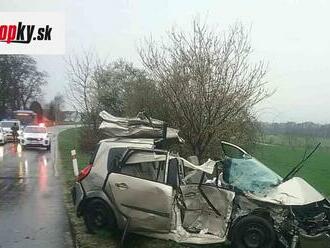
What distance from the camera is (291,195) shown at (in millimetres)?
7418

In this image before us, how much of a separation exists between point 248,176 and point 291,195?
35.7 inches

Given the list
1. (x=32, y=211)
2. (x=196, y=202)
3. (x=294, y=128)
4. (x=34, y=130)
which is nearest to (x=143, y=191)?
(x=196, y=202)

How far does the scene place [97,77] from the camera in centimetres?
3269

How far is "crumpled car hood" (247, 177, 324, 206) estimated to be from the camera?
24.0ft

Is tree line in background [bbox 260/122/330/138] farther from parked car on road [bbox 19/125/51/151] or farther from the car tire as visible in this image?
parked car on road [bbox 19/125/51/151]

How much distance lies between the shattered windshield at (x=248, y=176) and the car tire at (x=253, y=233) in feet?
2.04

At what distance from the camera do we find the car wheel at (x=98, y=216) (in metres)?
7.95

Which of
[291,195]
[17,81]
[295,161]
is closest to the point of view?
[291,195]

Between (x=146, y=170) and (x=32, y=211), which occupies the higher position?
(x=146, y=170)

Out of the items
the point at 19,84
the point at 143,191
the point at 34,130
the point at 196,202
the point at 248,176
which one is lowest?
the point at 196,202

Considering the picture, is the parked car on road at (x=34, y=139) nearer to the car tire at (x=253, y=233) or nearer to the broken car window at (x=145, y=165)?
the broken car window at (x=145, y=165)

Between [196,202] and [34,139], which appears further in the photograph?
[34,139]

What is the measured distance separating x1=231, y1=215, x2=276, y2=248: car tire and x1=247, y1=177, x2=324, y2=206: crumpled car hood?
0.35 m

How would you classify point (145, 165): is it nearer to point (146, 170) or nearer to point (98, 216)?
Result: point (146, 170)
